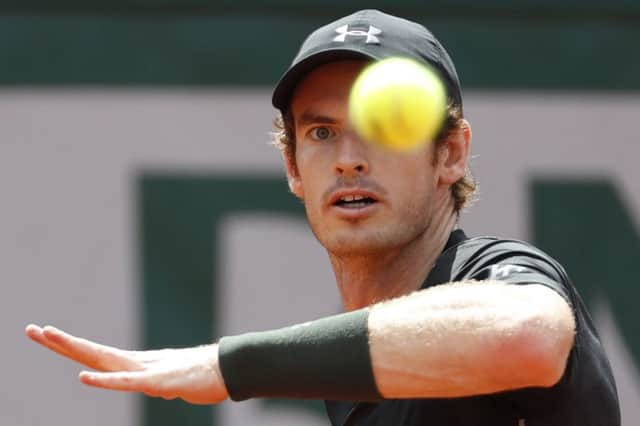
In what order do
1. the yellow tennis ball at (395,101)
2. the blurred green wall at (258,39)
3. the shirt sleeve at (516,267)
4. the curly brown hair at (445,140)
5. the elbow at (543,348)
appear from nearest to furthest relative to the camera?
the elbow at (543,348)
the shirt sleeve at (516,267)
the yellow tennis ball at (395,101)
the curly brown hair at (445,140)
the blurred green wall at (258,39)

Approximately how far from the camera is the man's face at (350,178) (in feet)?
8.65

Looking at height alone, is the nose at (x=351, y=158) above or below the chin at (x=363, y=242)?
above

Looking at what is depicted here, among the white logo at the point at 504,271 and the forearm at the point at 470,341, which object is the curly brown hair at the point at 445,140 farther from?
the forearm at the point at 470,341

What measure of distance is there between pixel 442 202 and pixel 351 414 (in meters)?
0.50

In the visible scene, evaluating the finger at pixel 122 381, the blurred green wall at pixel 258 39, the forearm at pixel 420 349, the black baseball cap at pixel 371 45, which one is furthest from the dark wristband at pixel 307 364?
the blurred green wall at pixel 258 39

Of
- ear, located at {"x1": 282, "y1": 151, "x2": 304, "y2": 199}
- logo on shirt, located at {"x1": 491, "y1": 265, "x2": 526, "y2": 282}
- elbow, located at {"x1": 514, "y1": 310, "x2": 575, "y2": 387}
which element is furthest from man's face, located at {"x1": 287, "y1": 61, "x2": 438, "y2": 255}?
elbow, located at {"x1": 514, "y1": 310, "x2": 575, "y2": 387}

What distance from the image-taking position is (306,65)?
2.68 metres

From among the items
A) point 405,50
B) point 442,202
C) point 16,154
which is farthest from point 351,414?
point 16,154

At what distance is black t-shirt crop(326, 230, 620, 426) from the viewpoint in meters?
2.18

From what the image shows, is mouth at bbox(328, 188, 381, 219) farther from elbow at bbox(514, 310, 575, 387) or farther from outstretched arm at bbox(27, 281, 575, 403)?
elbow at bbox(514, 310, 575, 387)

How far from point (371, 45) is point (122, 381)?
2.98 ft

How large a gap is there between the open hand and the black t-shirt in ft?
1.41

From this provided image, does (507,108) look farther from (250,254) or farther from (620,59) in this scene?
(250,254)

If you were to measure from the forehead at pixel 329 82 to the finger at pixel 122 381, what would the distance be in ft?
2.88
